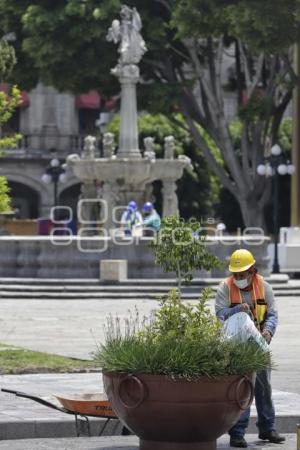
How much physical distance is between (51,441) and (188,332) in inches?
72.1

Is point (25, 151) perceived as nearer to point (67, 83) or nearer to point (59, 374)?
point (67, 83)

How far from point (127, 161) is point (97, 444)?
29.2 m

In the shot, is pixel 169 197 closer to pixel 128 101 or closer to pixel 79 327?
pixel 128 101

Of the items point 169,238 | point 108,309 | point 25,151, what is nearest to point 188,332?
point 169,238

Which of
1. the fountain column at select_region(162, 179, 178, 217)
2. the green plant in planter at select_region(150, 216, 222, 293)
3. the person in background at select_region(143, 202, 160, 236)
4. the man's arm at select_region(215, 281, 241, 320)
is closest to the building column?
the fountain column at select_region(162, 179, 178, 217)

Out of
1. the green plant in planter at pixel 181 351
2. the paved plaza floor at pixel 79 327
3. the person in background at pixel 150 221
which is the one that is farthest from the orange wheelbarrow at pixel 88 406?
the person in background at pixel 150 221

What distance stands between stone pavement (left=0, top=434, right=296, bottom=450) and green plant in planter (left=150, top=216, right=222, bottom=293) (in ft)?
27.8

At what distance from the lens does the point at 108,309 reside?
29000 millimetres

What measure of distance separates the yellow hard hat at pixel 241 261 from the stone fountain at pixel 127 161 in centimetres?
2771

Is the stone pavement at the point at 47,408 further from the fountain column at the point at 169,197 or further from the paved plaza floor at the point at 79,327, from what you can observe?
the fountain column at the point at 169,197

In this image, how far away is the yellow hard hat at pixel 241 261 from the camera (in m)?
12.1

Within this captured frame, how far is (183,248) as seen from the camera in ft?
72.4

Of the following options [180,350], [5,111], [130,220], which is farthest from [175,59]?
[180,350]

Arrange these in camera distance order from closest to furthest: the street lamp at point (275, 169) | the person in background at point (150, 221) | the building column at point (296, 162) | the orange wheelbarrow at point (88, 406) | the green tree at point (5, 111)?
the orange wheelbarrow at point (88, 406), the green tree at point (5, 111), the person in background at point (150, 221), the street lamp at point (275, 169), the building column at point (296, 162)
